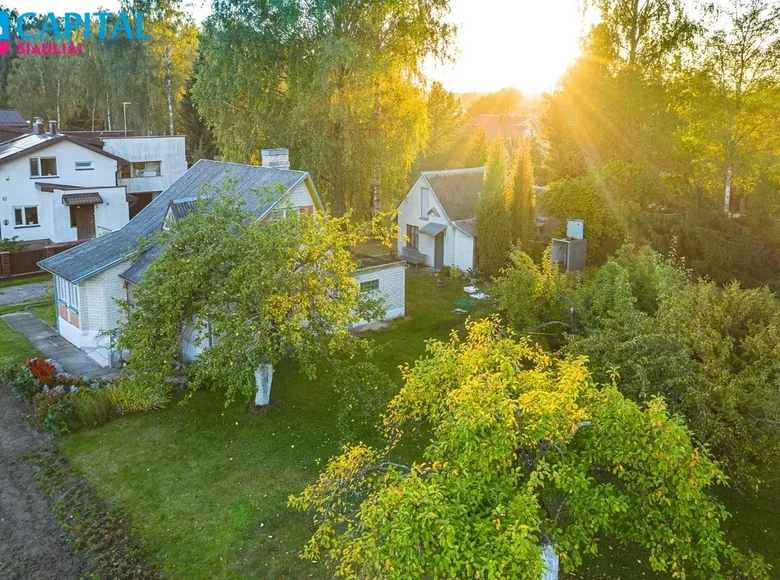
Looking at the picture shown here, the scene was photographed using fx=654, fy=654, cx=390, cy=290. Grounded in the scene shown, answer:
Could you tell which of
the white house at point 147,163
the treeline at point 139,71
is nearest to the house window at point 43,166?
the white house at point 147,163

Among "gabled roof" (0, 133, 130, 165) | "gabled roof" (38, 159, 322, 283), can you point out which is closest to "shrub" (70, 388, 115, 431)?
"gabled roof" (38, 159, 322, 283)

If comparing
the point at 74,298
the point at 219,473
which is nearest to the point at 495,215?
the point at 74,298

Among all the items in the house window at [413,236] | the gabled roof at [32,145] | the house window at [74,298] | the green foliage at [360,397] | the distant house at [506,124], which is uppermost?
the distant house at [506,124]

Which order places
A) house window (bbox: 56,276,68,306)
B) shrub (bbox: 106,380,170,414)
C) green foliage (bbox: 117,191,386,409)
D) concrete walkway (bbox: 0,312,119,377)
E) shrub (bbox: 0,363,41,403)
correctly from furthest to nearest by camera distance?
house window (bbox: 56,276,68,306) → concrete walkway (bbox: 0,312,119,377) → shrub (bbox: 0,363,41,403) → shrub (bbox: 106,380,170,414) → green foliage (bbox: 117,191,386,409)

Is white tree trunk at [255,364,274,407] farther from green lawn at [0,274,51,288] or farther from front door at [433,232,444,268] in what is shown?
green lawn at [0,274,51,288]

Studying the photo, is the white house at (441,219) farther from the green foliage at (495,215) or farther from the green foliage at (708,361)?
the green foliage at (708,361)

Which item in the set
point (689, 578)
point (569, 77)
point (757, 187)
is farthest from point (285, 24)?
point (689, 578)
